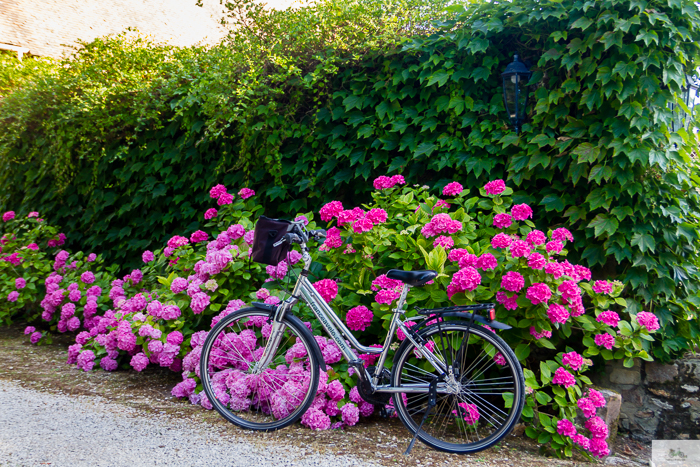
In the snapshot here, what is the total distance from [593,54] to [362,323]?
2358 mm

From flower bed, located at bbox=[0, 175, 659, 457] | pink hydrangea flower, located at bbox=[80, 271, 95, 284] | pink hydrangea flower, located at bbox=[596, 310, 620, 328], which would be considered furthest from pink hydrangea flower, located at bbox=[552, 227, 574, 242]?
pink hydrangea flower, located at bbox=[80, 271, 95, 284]

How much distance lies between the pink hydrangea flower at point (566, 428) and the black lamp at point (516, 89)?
2.00 meters

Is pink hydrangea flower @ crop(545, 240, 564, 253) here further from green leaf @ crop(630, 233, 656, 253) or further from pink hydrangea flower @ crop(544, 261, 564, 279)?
green leaf @ crop(630, 233, 656, 253)


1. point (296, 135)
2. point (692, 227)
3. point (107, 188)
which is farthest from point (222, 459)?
point (107, 188)

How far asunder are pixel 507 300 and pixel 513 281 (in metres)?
0.15

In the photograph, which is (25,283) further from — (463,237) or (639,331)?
(639,331)

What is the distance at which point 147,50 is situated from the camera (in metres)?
5.37

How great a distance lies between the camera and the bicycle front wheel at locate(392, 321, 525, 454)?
7.69ft

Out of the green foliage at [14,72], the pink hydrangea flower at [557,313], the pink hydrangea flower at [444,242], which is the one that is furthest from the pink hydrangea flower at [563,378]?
the green foliage at [14,72]

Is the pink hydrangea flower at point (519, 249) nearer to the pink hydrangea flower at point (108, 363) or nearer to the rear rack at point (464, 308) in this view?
the rear rack at point (464, 308)

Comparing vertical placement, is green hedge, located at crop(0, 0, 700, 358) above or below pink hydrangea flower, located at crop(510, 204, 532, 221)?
above

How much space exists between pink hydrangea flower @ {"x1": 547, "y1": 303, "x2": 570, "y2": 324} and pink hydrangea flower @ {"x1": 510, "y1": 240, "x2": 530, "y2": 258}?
32cm

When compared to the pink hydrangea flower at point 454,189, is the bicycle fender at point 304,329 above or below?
below

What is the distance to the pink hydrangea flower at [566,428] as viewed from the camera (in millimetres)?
2551
